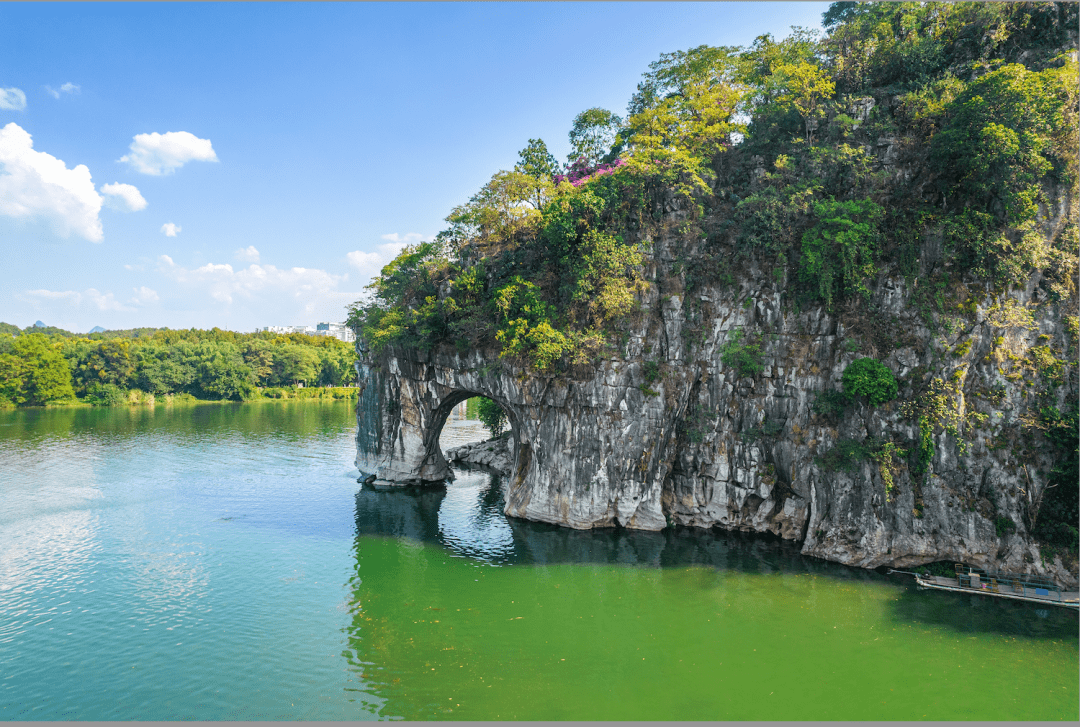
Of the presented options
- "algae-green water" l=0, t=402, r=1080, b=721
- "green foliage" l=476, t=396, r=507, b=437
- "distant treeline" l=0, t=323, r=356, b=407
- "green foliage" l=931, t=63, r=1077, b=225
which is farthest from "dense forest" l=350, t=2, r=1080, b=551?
"distant treeline" l=0, t=323, r=356, b=407

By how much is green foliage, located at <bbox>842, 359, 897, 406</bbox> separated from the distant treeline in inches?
2761

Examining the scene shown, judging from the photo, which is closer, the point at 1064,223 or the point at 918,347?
the point at 1064,223

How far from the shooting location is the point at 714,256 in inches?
784

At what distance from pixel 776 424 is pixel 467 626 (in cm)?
1193

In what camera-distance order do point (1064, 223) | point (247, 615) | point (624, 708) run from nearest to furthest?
1. point (624, 708)
2. point (247, 615)
3. point (1064, 223)

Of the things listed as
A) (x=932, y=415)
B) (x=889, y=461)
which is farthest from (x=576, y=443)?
(x=932, y=415)

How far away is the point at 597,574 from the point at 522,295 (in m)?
10.3

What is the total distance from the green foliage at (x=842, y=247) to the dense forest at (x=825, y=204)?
0.23ft

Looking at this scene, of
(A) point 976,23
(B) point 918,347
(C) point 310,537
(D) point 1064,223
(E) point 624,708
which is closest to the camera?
(E) point 624,708

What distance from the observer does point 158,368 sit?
64688 mm

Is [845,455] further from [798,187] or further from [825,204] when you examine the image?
[798,187]

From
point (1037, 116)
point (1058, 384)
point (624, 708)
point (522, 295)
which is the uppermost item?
point (1037, 116)

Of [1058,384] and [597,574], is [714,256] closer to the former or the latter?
[1058,384]

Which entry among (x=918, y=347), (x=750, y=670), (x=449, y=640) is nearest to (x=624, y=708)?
(x=750, y=670)
